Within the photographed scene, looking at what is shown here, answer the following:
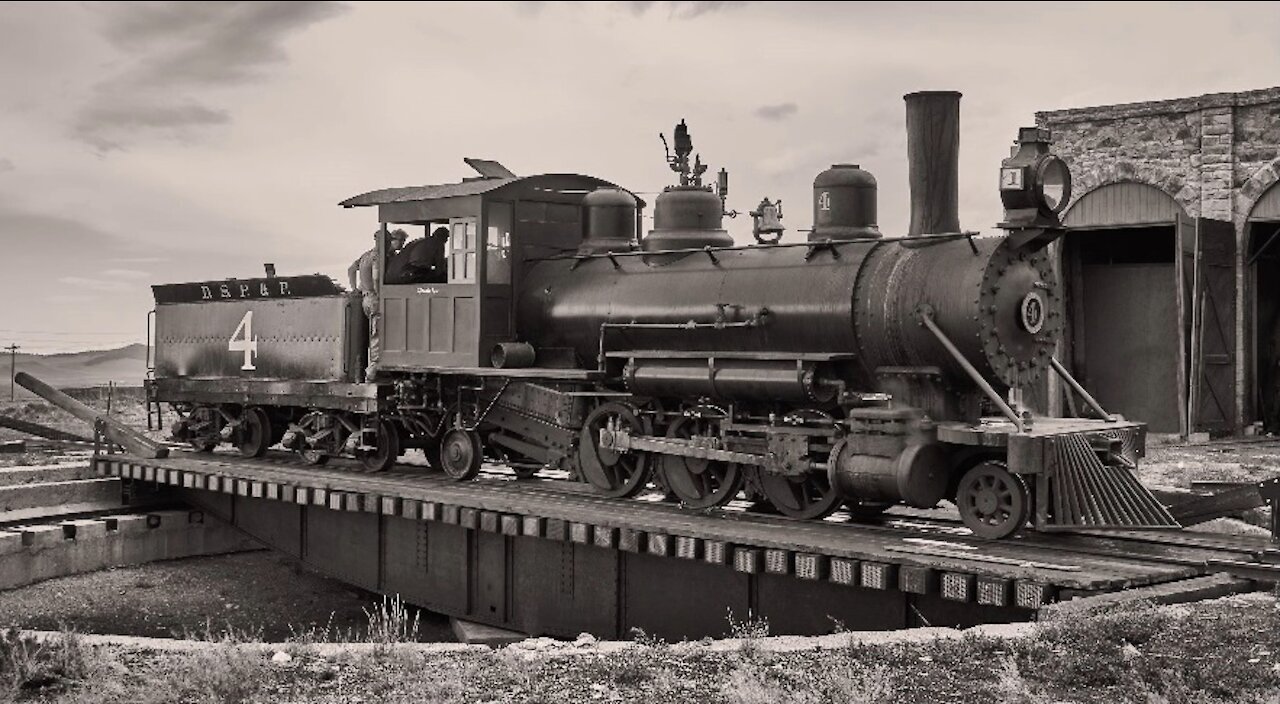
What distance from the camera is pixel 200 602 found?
1587cm

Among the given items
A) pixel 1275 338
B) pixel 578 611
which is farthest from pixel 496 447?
pixel 1275 338

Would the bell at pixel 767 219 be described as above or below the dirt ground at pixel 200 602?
above

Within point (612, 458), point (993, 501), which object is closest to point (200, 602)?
point (612, 458)

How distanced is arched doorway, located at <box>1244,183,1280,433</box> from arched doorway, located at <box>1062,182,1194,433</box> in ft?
4.55

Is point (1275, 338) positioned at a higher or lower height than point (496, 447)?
higher

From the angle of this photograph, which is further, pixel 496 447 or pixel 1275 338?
pixel 1275 338

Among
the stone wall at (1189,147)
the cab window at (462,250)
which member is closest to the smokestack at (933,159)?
the cab window at (462,250)

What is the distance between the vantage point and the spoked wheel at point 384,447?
1620 centimetres

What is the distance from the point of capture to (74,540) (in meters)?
16.7

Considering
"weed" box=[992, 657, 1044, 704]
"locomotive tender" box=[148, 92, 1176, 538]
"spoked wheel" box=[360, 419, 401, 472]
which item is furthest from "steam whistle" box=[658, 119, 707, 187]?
"weed" box=[992, 657, 1044, 704]

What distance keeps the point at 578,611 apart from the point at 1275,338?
61.3 feet

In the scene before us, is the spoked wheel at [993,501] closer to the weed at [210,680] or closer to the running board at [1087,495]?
the running board at [1087,495]

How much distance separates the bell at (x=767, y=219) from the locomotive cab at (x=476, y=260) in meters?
2.50

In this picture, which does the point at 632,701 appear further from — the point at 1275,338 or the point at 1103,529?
the point at 1275,338
